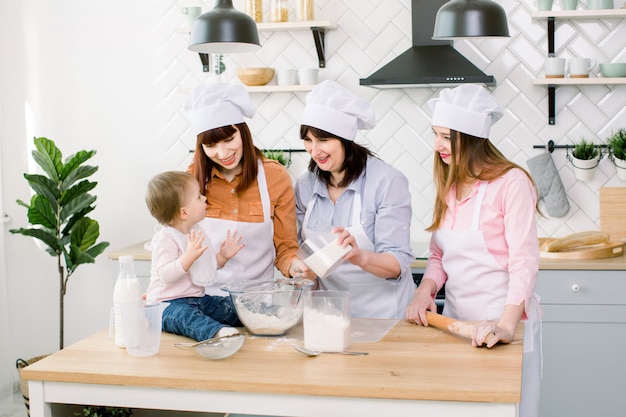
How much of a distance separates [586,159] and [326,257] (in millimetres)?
2303

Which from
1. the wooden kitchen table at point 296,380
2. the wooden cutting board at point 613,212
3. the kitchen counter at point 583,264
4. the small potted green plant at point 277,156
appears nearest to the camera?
the wooden kitchen table at point 296,380

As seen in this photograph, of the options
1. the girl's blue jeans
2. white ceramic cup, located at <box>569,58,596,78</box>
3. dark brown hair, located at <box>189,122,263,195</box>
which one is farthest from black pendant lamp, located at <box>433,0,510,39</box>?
white ceramic cup, located at <box>569,58,596,78</box>

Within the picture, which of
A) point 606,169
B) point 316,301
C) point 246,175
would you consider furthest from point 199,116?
point 606,169

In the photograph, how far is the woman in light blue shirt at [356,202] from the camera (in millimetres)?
2564

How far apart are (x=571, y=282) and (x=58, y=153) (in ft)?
8.18

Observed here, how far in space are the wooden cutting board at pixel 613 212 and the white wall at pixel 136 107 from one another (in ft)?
0.46

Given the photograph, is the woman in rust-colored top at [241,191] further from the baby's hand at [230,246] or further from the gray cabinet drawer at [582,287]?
the gray cabinet drawer at [582,287]

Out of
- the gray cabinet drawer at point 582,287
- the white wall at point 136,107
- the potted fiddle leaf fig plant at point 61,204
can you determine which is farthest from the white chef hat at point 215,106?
the white wall at point 136,107

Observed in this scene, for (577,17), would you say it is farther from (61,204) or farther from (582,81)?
(61,204)

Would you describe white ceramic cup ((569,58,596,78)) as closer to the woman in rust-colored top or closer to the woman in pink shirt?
the woman in pink shirt

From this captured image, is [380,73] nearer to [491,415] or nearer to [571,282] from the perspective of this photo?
[571,282]

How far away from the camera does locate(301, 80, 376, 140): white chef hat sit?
255 cm

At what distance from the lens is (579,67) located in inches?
157

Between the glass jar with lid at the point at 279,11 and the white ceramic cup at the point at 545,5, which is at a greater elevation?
the glass jar with lid at the point at 279,11
